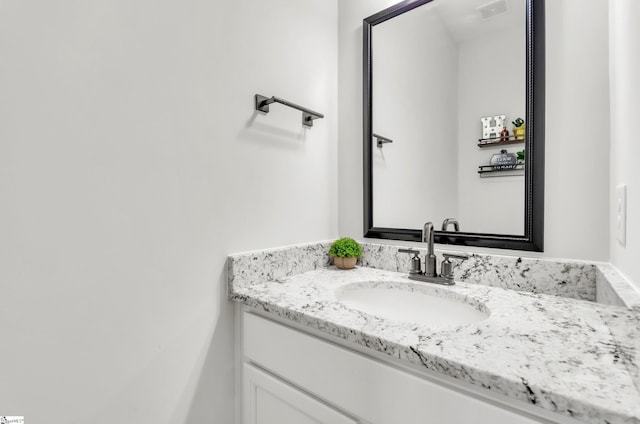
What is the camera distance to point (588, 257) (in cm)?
94

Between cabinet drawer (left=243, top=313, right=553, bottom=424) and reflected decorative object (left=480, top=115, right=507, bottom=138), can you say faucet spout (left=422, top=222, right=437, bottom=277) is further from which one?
cabinet drawer (left=243, top=313, right=553, bottom=424)

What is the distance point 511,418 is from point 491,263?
2.04ft

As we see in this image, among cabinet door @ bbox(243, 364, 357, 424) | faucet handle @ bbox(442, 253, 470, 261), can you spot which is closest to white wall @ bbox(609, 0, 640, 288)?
faucet handle @ bbox(442, 253, 470, 261)

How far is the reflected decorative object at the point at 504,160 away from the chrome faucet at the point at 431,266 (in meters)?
0.29

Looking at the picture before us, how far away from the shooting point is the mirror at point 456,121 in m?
1.02

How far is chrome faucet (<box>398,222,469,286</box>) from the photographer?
3.59ft

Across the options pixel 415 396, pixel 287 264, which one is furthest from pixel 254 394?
pixel 415 396

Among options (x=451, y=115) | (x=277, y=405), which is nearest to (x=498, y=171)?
(x=451, y=115)

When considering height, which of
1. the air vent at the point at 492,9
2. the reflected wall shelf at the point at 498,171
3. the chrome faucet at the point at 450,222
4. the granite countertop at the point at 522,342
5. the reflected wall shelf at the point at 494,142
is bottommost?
the granite countertop at the point at 522,342

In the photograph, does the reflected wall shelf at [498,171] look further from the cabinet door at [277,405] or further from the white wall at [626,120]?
the cabinet door at [277,405]

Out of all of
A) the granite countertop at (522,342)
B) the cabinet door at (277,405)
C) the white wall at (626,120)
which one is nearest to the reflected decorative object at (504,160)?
the white wall at (626,120)

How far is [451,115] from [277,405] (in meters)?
1.13

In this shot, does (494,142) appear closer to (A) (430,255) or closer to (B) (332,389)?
(A) (430,255)

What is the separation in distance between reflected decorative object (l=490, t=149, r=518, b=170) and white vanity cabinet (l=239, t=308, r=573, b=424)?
75 centimetres
